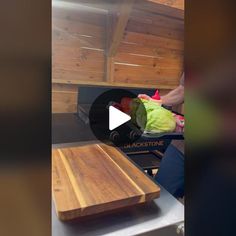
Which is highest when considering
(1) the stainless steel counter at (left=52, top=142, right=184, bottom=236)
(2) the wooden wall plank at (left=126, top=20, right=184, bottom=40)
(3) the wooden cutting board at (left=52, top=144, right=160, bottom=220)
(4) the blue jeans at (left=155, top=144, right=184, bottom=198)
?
(2) the wooden wall plank at (left=126, top=20, right=184, bottom=40)

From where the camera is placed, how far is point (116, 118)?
3.09 ft

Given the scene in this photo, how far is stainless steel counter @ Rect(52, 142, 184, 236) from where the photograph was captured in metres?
0.35

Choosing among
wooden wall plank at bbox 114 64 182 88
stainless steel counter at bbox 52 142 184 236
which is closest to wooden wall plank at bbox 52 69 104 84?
wooden wall plank at bbox 114 64 182 88

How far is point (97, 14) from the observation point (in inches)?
85.7

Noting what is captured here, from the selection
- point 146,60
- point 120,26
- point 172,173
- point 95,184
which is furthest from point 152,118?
point 146,60

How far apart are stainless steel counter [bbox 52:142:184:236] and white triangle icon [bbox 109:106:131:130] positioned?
0.47 meters

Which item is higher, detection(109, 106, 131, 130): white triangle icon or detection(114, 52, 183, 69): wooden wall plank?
detection(114, 52, 183, 69): wooden wall plank

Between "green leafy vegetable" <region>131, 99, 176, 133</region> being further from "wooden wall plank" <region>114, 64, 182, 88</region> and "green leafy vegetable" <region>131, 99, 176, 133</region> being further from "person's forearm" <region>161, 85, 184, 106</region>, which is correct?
"wooden wall plank" <region>114, 64, 182, 88</region>
